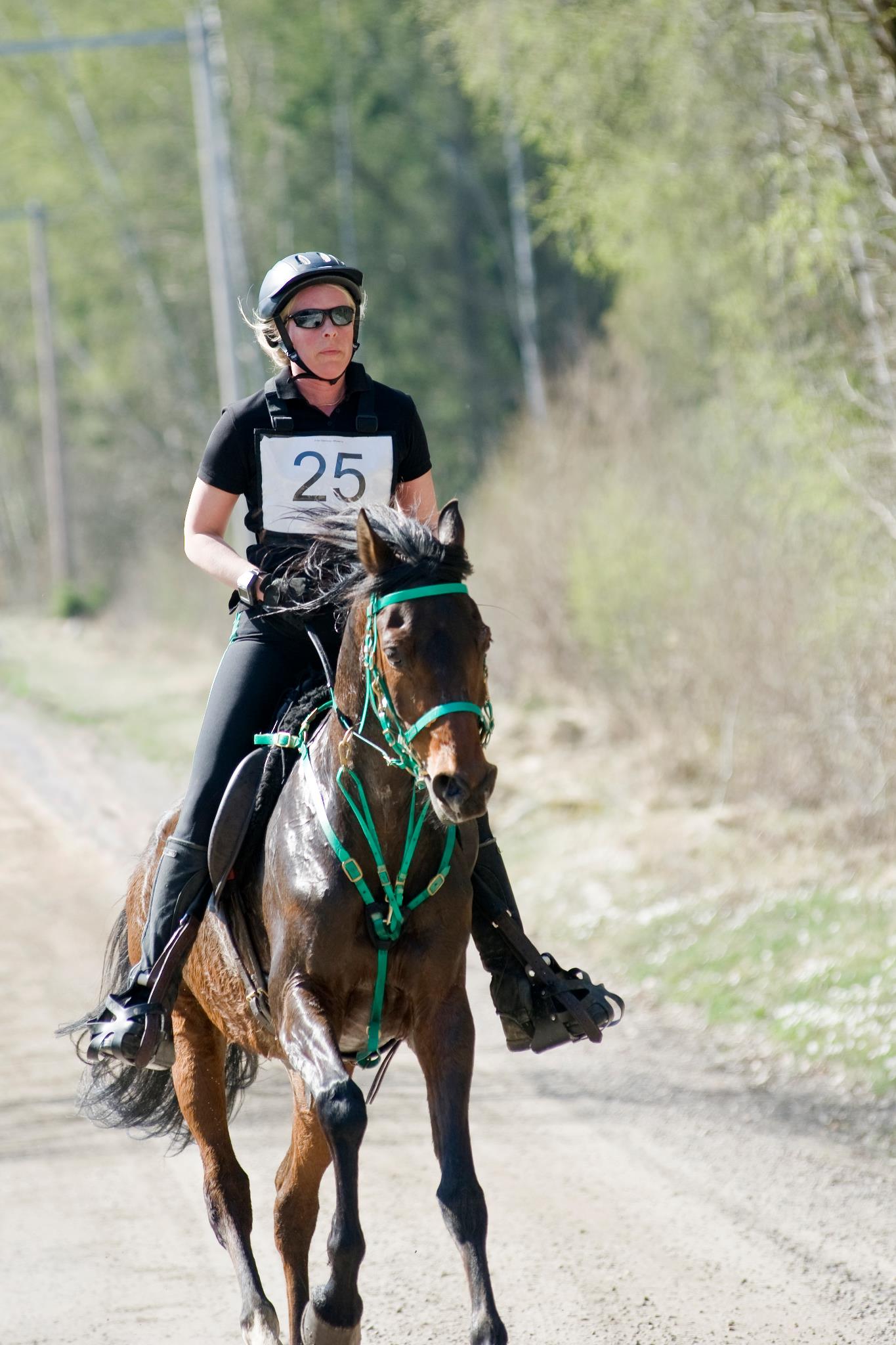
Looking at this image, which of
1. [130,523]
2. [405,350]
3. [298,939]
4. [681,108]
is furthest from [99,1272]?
[130,523]

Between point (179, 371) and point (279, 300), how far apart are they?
26976 millimetres

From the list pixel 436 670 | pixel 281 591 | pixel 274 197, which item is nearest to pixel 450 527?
pixel 436 670

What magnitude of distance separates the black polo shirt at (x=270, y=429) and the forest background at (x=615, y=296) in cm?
106

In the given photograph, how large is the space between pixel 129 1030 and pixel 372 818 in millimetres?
1232

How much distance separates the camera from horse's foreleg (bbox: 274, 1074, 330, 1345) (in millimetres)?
3982

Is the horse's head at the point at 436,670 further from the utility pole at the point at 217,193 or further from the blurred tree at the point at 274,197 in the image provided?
the blurred tree at the point at 274,197

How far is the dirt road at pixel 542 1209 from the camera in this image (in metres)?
4.79

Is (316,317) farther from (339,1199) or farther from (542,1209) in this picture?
(542,1209)

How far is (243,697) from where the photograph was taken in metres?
4.53

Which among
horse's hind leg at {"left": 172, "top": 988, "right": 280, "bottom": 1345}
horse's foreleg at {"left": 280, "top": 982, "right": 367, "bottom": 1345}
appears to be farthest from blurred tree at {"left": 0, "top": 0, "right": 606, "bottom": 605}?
horse's foreleg at {"left": 280, "top": 982, "right": 367, "bottom": 1345}

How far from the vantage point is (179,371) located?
1199 inches

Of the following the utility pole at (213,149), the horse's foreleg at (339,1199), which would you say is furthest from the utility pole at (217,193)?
the horse's foreleg at (339,1199)

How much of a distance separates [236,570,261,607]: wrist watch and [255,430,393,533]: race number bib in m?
0.21

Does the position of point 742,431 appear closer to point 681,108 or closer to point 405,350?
point 681,108
